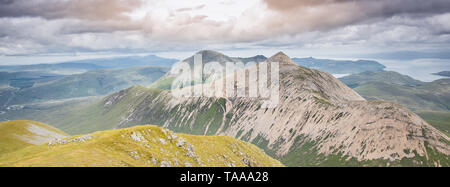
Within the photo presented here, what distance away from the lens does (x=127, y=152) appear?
85.9 meters

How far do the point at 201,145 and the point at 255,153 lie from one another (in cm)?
4509

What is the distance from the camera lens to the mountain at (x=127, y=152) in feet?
224

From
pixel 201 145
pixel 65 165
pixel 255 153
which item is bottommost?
pixel 255 153

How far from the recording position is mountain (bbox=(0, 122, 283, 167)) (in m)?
68.2

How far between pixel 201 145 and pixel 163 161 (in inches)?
1592

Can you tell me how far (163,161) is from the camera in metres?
90.1

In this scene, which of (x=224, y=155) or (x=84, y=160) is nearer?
(x=84, y=160)
